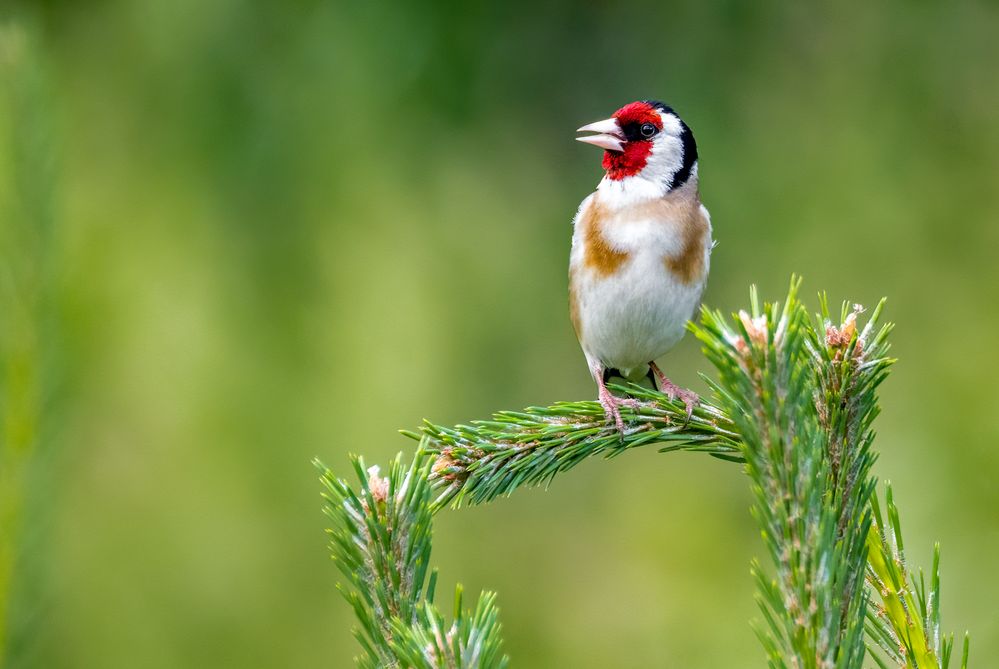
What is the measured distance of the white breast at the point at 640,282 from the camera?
2488mm

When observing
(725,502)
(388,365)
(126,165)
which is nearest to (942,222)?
(725,502)

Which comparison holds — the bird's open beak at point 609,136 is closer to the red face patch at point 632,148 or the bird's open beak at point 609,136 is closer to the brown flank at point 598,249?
the red face patch at point 632,148

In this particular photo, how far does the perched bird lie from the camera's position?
2.49m

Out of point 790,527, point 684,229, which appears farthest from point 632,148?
point 790,527

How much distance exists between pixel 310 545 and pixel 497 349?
2.92 ft

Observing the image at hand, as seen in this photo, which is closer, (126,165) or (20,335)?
(20,335)

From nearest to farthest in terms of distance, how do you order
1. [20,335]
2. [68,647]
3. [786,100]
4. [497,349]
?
[20,335]
[68,647]
[497,349]
[786,100]

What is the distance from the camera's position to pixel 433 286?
10.3 feet

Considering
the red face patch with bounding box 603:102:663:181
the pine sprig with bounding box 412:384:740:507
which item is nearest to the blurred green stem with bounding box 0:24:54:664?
the pine sprig with bounding box 412:384:740:507

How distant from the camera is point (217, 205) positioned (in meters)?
3.10

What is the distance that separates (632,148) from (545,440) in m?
1.14

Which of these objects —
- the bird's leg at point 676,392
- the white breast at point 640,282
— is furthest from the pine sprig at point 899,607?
the white breast at point 640,282

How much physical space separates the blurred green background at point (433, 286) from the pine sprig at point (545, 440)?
3.85 ft

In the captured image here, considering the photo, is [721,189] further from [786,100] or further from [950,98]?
[950,98]
